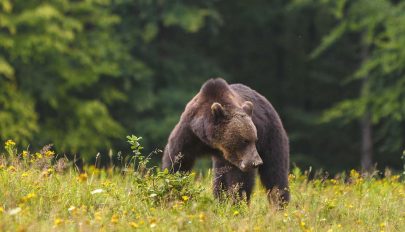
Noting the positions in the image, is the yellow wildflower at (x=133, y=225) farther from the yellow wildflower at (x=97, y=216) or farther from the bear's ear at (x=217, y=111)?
the bear's ear at (x=217, y=111)

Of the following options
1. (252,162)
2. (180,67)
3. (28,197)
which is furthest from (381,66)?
(28,197)

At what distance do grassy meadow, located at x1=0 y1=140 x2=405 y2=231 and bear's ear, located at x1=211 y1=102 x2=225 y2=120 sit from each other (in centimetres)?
72

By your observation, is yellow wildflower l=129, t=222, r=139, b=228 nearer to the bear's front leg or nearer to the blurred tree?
the bear's front leg

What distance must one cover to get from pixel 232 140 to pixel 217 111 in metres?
0.30

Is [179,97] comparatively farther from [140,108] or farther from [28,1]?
[28,1]

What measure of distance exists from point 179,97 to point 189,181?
16598 millimetres

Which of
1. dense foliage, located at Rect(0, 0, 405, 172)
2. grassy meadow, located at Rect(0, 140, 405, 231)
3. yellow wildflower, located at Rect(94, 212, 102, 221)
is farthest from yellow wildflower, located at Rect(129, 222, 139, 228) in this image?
dense foliage, located at Rect(0, 0, 405, 172)

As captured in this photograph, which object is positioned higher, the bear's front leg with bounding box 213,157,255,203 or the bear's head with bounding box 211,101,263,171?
the bear's head with bounding box 211,101,263,171

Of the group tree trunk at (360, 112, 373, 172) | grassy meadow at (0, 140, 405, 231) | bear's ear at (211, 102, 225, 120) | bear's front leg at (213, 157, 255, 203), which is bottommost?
tree trunk at (360, 112, 373, 172)

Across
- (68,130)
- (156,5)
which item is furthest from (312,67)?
(68,130)

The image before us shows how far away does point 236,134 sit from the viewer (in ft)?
23.4

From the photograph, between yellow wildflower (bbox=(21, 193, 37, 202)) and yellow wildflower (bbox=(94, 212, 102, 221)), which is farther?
yellow wildflower (bbox=(21, 193, 37, 202))

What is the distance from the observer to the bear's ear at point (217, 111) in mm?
7121

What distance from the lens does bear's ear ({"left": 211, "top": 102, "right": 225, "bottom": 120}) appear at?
280 inches
